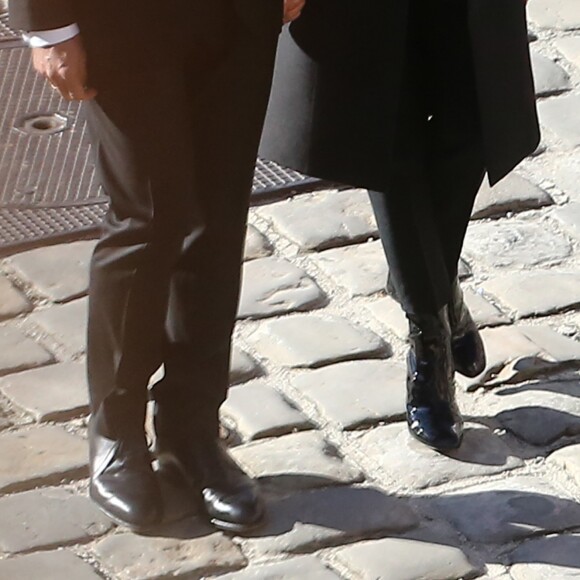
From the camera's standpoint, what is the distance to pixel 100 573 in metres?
2.79

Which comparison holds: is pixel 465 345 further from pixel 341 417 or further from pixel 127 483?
pixel 127 483

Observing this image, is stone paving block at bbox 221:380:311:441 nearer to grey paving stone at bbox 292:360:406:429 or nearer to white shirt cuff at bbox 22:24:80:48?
grey paving stone at bbox 292:360:406:429

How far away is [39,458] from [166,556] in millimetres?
462

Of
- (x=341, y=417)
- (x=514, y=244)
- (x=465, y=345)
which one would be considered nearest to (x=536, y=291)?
(x=514, y=244)

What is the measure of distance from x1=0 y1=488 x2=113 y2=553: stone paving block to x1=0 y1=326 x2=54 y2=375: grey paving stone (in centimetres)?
51

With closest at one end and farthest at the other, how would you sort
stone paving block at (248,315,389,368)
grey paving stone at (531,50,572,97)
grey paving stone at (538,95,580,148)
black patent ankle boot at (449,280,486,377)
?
black patent ankle boot at (449,280,486,377) < stone paving block at (248,315,389,368) < grey paving stone at (538,95,580,148) < grey paving stone at (531,50,572,97)

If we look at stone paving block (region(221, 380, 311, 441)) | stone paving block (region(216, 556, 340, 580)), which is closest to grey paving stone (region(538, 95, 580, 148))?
stone paving block (region(221, 380, 311, 441))

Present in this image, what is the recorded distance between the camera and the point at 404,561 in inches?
111

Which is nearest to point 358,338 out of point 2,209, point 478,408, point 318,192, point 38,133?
point 478,408

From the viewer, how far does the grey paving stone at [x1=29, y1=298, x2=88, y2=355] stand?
11.7 feet

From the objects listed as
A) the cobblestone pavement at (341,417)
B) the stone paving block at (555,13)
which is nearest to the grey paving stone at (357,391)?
the cobblestone pavement at (341,417)

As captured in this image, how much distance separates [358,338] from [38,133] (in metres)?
1.49

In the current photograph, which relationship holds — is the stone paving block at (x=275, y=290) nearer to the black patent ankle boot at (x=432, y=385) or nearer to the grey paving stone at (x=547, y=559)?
the black patent ankle boot at (x=432, y=385)

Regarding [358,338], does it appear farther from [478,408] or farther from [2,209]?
[2,209]
